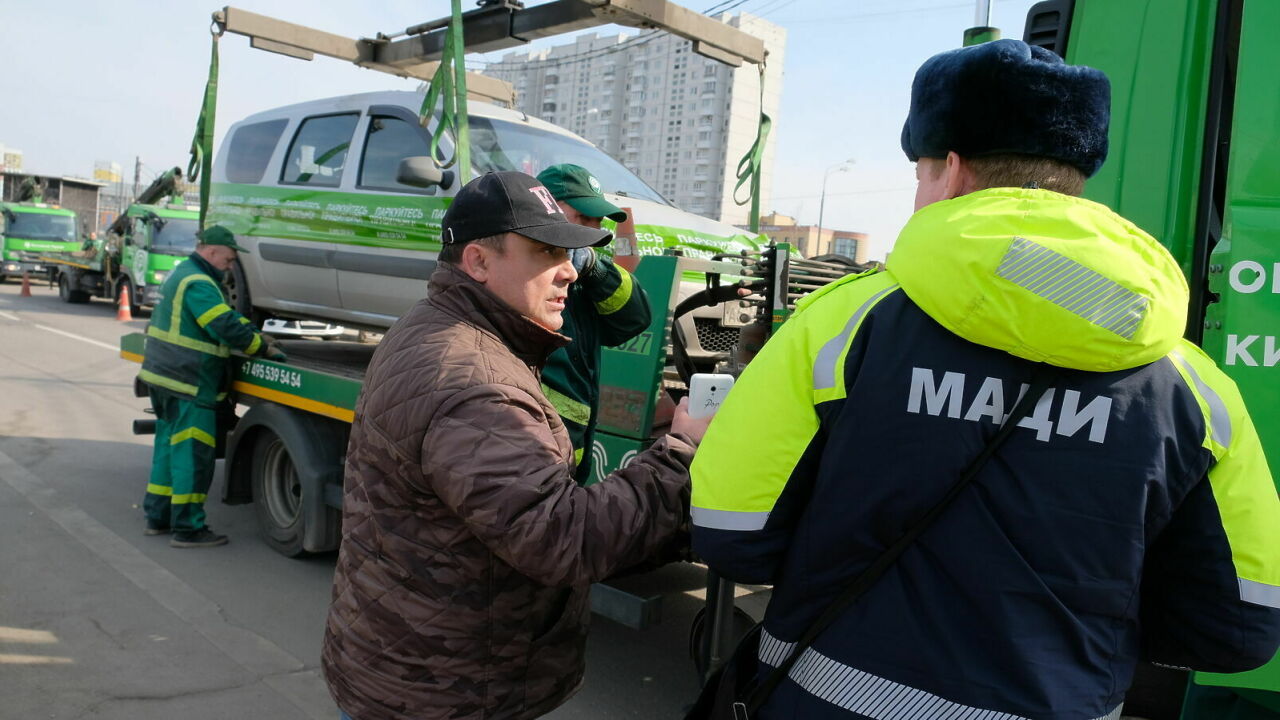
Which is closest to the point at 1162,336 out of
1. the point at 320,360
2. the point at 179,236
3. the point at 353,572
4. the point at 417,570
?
the point at 417,570

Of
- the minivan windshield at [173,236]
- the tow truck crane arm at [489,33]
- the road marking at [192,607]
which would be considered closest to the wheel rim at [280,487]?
the road marking at [192,607]

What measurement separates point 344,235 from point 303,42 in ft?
5.13

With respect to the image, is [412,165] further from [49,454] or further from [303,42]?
[49,454]

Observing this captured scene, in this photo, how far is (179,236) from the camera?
19.4 meters

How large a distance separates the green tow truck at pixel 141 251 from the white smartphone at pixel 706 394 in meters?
18.1

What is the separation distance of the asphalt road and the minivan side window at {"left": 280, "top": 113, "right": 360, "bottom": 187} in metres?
2.40

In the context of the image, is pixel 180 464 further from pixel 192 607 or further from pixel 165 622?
pixel 165 622

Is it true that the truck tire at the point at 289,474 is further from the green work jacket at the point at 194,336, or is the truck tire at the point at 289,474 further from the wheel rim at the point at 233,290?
the wheel rim at the point at 233,290

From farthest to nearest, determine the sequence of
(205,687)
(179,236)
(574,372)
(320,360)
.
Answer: (179,236)
(320,360)
(205,687)
(574,372)

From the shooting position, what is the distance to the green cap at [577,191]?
3094 millimetres

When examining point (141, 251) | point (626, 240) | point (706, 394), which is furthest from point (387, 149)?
point (141, 251)

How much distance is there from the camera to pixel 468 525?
5.41ft

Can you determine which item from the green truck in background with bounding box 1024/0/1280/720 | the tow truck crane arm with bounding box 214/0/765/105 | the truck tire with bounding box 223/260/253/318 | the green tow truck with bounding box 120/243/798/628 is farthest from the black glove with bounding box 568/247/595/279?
the truck tire with bounding box 223/260/253/318

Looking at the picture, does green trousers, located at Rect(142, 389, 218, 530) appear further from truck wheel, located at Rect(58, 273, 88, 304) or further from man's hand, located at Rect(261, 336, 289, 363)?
truck wheel, located at Rect(58, 273, 88, 304)
